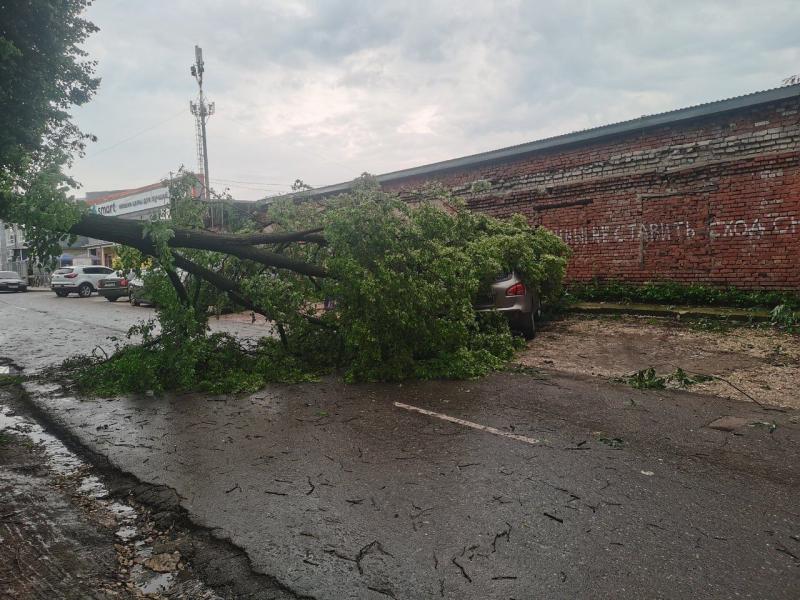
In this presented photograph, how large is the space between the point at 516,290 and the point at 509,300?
8.9 inches

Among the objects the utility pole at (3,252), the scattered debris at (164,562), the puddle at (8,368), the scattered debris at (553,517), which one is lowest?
the scattered debris at (164,562)

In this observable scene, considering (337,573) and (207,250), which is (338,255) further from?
(337,573)

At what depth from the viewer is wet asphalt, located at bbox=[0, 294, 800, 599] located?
2.83m

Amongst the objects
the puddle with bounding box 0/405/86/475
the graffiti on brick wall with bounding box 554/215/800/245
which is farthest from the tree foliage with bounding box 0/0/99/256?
the graffiti on brick wall with bounding box 554/215/800/245

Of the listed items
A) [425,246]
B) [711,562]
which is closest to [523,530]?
[711,562]

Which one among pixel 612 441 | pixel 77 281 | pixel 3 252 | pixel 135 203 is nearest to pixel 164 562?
pixel 612 441

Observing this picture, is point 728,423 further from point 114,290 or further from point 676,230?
point 114,290

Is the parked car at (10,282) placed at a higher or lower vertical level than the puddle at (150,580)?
higher

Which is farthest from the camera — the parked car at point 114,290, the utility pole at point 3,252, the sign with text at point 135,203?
the utility pole at point 3,252

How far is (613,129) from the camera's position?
12.4 meters

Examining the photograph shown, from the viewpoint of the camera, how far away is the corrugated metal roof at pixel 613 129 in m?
10.4

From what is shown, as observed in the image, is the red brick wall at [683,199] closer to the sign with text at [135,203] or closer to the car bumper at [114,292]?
the car bumper at [114,292]

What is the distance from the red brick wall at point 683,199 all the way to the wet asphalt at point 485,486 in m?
5.20

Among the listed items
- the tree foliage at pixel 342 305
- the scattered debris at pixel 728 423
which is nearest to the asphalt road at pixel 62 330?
the tree foliage at pixel 342 305
